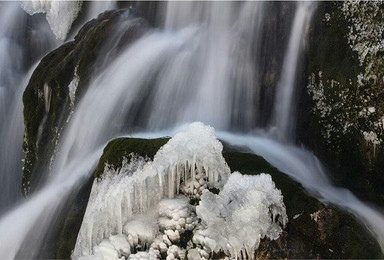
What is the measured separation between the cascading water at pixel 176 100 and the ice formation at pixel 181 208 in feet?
4.77

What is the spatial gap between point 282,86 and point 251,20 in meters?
1.52

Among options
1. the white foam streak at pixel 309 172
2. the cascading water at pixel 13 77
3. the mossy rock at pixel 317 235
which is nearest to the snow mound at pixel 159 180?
the mossy rock at pixel 317 235

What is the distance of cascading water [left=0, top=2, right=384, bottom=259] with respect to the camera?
239 inches

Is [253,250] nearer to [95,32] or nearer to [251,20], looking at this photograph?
[251,20]

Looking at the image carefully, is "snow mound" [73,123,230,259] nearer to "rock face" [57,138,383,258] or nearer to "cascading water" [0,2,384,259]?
"rock face" [57,138,383,258]

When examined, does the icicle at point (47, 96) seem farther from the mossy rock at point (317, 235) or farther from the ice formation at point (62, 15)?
the mossy rock at point (317, 235)

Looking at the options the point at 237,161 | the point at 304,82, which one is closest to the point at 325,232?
the point at 237,161

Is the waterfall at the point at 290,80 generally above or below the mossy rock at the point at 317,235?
above

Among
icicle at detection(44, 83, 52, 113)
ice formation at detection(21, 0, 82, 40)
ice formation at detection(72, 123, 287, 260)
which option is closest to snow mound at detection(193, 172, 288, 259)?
ice formation at detection(72, 123, 287, 260)

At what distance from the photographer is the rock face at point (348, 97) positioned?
5.61m

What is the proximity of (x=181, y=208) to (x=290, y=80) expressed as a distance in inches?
136

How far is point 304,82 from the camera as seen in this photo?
6703 millimetres

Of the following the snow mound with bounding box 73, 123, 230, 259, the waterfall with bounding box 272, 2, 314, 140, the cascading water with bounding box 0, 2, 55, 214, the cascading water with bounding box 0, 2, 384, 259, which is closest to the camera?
the snow mound with bounding box 73, 123, 230, 259

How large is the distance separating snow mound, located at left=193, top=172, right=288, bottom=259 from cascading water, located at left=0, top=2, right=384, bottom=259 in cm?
166
